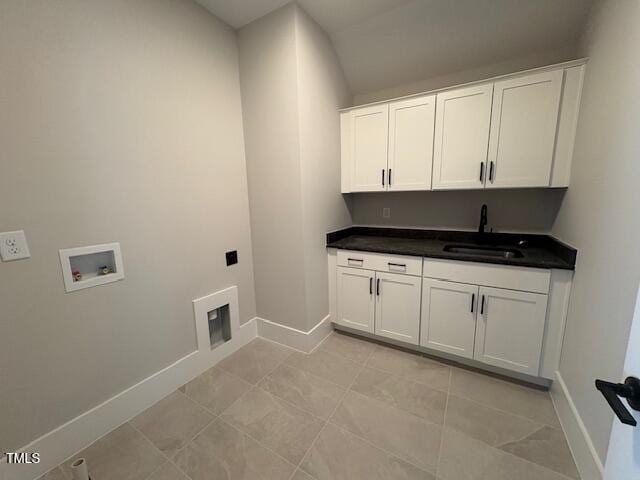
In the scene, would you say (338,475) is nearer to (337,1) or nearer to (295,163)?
(295,163)

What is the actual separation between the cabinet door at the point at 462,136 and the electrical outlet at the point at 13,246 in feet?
8.36

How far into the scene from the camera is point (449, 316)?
190 cm

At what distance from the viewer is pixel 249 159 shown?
2.15 m

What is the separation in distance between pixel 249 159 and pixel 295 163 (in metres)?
0.50

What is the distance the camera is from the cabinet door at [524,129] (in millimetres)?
1650

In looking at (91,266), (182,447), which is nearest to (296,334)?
(182,447)

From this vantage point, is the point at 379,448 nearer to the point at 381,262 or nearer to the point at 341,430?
the point at 341,430

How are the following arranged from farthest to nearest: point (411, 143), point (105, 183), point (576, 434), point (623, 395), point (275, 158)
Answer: point (411, 143)
point (275, 158)
point (105, 183)
point (576, 434)
point (623, 395)

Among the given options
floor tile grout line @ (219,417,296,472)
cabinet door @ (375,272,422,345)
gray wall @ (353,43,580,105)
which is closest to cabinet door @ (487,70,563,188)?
gray wall @ (353,43,580,105)

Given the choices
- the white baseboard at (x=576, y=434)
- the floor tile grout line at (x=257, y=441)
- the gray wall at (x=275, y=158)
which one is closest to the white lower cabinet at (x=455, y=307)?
the white baseboard at (x=576, y=434)

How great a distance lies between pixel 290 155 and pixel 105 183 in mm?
1149

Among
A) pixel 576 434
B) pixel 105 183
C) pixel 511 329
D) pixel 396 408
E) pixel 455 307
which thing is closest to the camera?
pixel 576 434

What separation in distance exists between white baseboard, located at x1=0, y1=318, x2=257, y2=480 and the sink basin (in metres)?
2.20

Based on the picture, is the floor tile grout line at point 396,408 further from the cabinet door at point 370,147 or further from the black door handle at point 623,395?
the cabinet door at point 370,147
